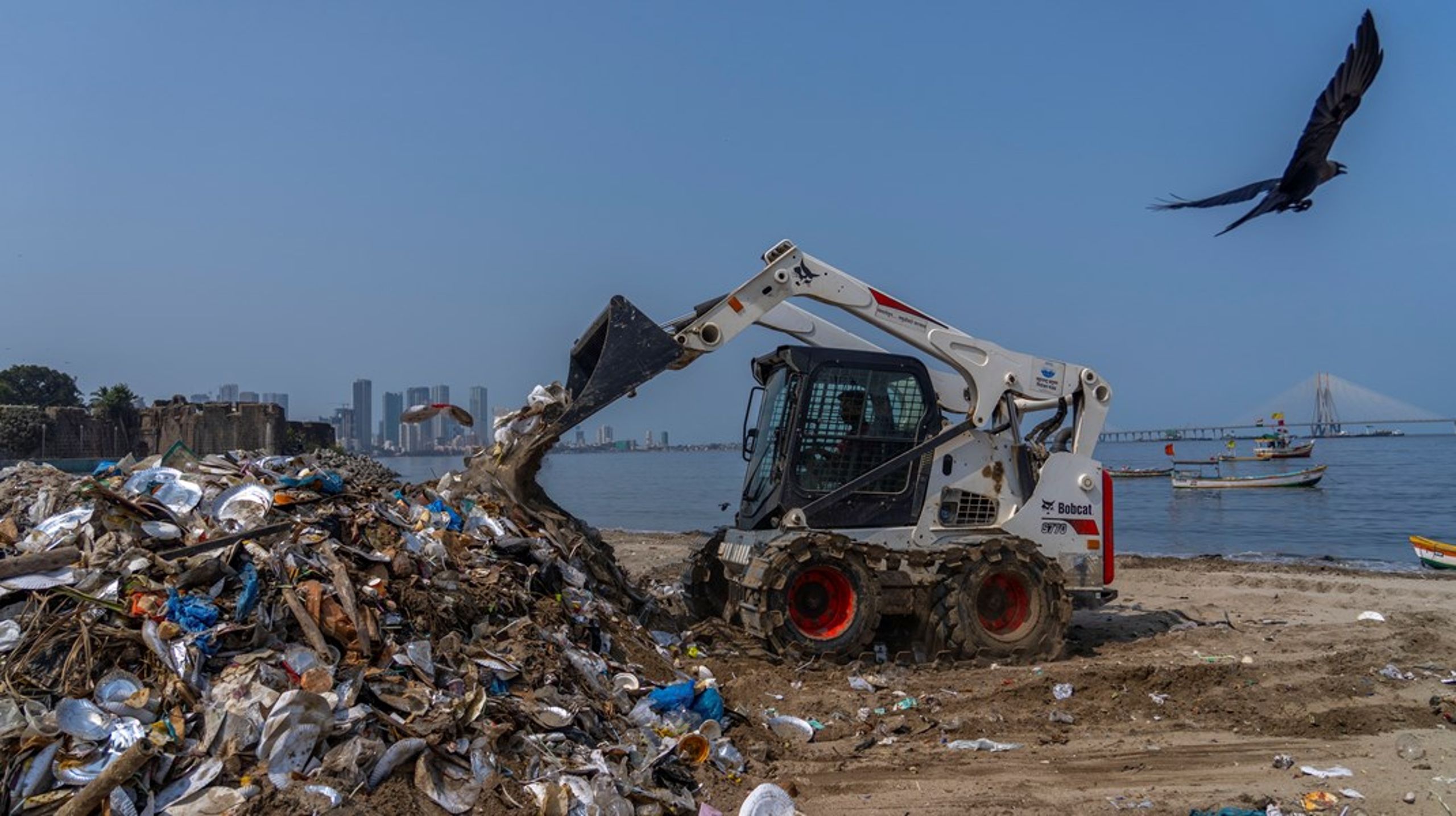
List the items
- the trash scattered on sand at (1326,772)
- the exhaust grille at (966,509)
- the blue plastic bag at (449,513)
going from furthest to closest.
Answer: the exhaust grille at (966,509) → the blue plastic bag at (449,513) → the trash scattered on sand at (1326,772)

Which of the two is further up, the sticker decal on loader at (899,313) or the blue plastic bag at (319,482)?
the sticker decal on loader at (899,313)

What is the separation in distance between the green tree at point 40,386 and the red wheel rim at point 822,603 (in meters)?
55.1

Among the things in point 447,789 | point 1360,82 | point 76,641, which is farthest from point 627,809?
point 1360,82

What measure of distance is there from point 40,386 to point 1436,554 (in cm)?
6090

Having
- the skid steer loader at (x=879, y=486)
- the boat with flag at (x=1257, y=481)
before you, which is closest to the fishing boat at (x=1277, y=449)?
the boat with flag at (x=1257, y=481)

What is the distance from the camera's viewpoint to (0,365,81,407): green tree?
5197 cm

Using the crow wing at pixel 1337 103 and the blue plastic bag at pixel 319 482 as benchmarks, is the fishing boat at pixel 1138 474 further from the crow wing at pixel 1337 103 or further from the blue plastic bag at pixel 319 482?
the blue plastic bag at pixel 319 482

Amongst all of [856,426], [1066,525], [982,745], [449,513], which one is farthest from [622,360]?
[1066,525]

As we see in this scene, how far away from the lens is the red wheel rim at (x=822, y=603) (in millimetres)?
7746

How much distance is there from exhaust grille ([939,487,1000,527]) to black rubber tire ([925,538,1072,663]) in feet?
1.42

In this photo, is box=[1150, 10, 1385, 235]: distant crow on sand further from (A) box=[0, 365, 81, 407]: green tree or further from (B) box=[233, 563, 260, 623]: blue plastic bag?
(A) box=[0, 365, 81, 407]: green tree

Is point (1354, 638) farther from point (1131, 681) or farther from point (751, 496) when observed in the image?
point (751, 496)

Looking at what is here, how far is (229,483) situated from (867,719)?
4608mm

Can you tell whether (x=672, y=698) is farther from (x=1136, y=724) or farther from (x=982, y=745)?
(x=1136, y=724)
